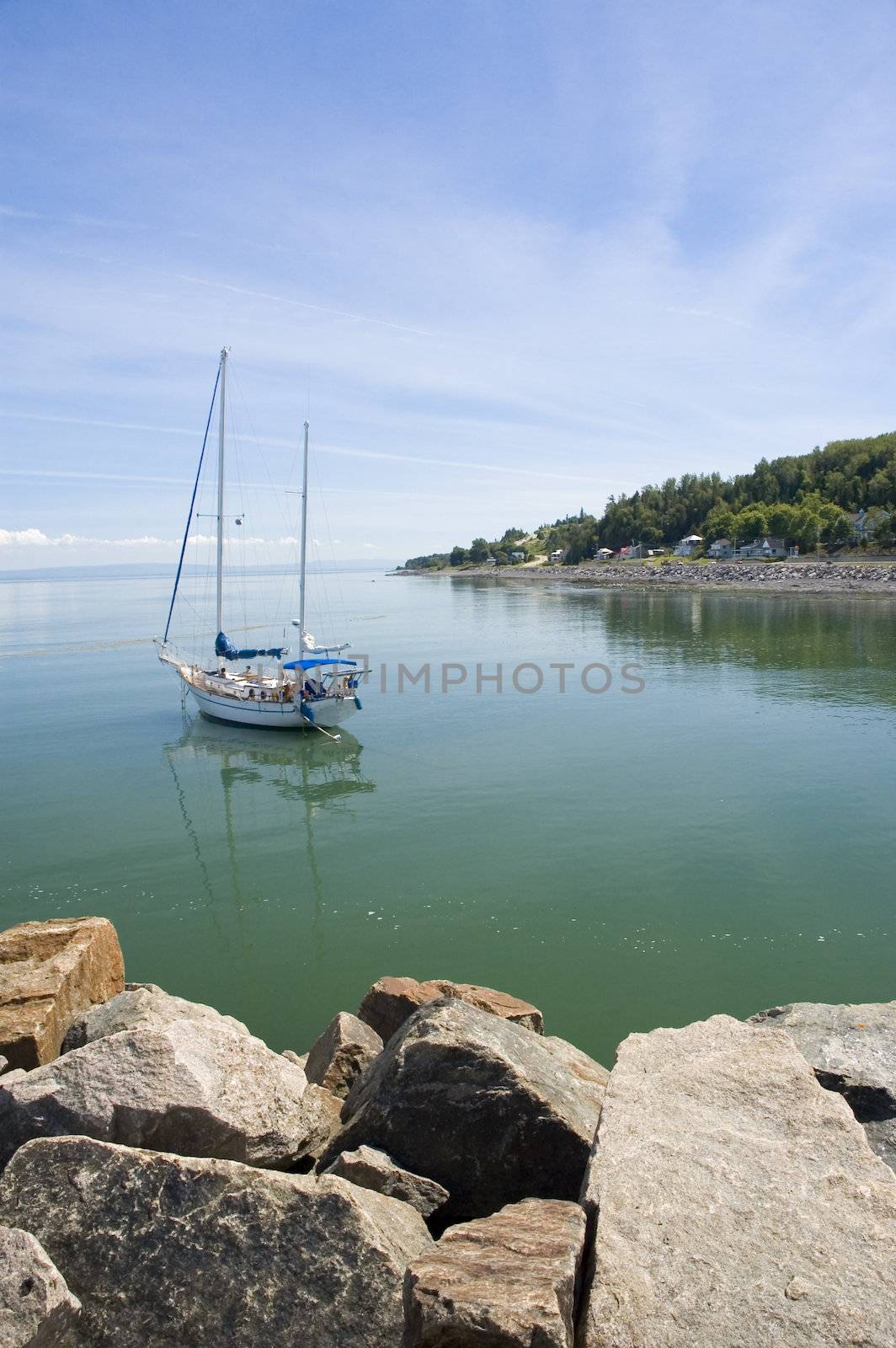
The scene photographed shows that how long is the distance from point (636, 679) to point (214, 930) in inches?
1342

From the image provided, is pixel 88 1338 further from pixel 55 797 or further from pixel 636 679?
pixel 636 679

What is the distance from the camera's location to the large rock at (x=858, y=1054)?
21.1 feet

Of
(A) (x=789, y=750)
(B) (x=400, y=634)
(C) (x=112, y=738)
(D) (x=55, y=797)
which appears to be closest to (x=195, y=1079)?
(D) (x=55, y=797)

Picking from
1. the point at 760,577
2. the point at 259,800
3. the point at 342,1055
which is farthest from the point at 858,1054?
the point at 760,577

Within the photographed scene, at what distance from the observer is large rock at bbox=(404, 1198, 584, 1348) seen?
3.82m

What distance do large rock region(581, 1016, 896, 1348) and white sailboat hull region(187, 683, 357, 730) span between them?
98.0 ft

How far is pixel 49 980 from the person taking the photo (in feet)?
28.6

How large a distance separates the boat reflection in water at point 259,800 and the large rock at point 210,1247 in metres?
11.3

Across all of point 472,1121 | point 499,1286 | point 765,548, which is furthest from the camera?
point 765,548

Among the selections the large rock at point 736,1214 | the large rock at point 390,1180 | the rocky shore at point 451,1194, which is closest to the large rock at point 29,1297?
the rocky shore at point 451,1194

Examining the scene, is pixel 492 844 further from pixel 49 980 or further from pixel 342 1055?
pixel 49 980

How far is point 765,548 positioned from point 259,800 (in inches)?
5942

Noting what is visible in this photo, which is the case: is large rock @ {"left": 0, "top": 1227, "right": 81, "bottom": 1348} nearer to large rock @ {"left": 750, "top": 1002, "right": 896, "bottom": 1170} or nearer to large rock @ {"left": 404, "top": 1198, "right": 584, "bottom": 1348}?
large rock @ {"left": 404, "top": 1198, "right": 584, "bottom": 1348}

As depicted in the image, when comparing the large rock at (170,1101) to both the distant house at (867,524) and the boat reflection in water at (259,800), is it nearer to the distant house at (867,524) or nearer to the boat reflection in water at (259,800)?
the boat reflection in water at (259,800)
